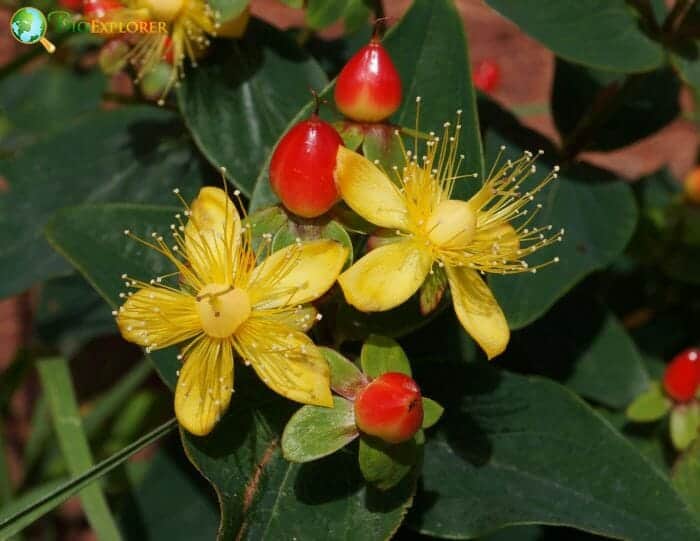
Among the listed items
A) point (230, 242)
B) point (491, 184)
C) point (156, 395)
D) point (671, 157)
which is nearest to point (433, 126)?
point (491, 184)

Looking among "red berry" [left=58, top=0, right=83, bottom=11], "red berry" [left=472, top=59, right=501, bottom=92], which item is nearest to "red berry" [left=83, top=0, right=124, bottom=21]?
"red berry" [left=58, top=0, right=83, bottom=11]

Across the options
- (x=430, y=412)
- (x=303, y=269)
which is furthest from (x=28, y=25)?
(x=430, y=412)

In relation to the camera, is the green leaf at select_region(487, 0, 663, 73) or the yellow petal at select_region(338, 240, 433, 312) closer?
the yellow petal at select_region(338, 240, 433, 312)

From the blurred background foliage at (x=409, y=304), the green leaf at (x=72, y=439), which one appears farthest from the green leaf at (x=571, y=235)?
the green leaf at (x=72, y=439)

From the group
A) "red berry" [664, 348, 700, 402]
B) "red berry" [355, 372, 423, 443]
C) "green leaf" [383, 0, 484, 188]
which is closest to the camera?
"red berry" [355, 372, 423, 443]

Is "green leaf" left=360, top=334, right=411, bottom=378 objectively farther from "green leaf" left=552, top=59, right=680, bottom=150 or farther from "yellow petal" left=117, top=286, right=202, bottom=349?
"green leaf" left=552, top=59, right=680, bottom=150

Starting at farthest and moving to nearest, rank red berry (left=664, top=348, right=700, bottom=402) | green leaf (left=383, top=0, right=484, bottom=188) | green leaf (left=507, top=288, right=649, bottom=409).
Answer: green leaf (left=507, top=288, right=649, bottom=409) → red berry (left=664, top=348, right=700, bottom=402) → green leaf (left=383, top=0, right=484, bottom=188)

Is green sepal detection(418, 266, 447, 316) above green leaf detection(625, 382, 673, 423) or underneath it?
above

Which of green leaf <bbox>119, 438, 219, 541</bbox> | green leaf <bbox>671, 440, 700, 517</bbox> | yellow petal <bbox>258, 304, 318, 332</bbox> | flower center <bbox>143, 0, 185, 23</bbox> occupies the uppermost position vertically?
flower center <bbox>143, 0, 185, 23</bbox>
